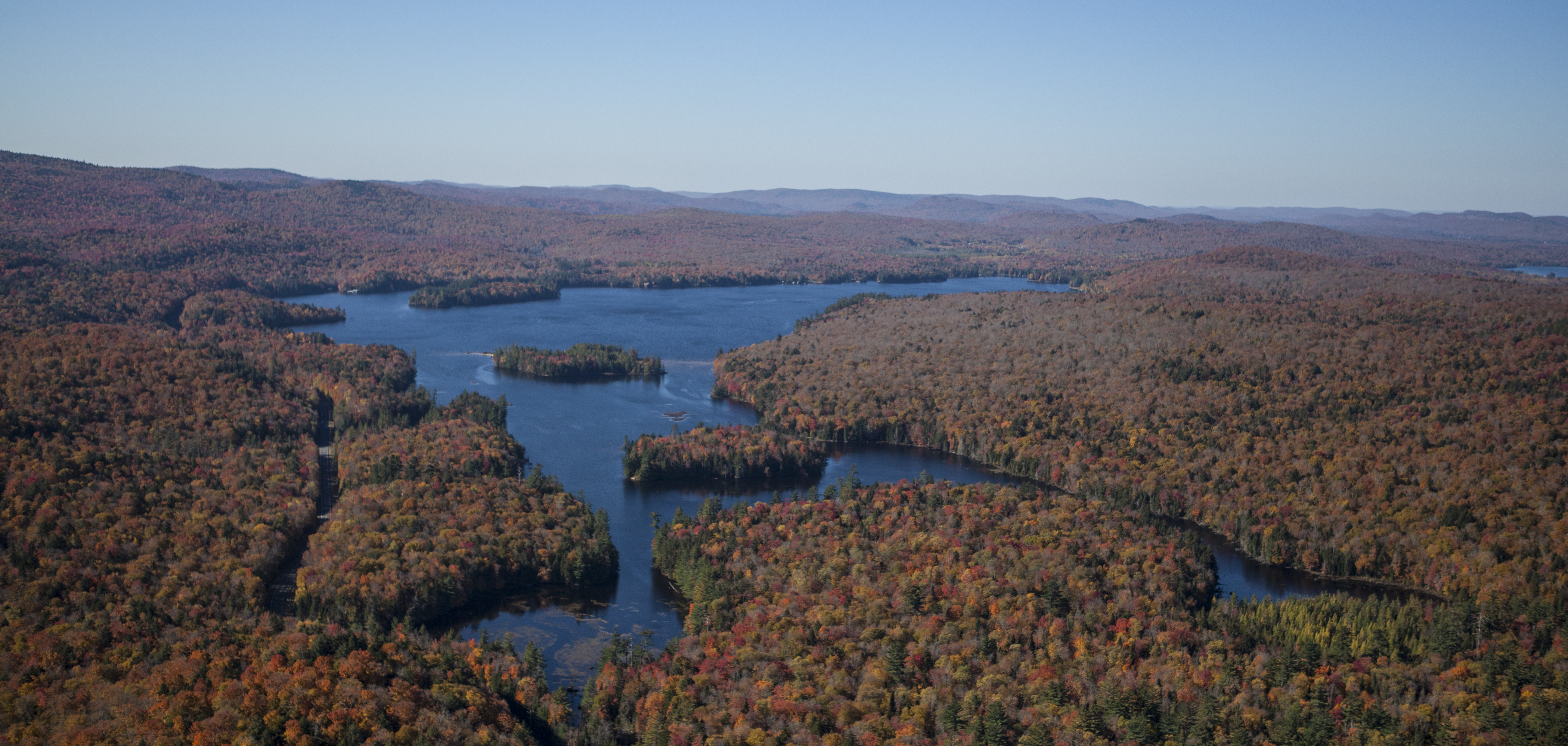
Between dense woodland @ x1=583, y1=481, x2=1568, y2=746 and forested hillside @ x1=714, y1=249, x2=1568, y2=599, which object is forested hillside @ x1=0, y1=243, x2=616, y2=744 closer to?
dense woodland @ x1=583, y1=481, x2=1568, y2=746

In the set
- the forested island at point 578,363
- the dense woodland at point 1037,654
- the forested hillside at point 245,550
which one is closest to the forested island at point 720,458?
the forested hillside at point 245,550

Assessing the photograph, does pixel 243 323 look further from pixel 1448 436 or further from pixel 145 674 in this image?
pixel 1448 436

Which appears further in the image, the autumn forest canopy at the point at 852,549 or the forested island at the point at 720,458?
the forested island at the point at 720,458

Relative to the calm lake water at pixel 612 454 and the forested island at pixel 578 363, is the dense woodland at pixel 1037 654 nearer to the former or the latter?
the calm lake water at pixel 612 454

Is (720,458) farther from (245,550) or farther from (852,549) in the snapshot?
(245,550)

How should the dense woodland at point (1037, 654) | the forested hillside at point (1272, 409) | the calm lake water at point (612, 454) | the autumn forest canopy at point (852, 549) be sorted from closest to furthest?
1. the dense woodland at point (1037, 654)
2. the autumn forest canopy at point (852, 549)
3. the calm lake water at point (612, 454)
4. the forested hillside at point (1272, 409)

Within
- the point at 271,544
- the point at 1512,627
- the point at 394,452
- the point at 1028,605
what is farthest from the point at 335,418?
the point at 1512,627

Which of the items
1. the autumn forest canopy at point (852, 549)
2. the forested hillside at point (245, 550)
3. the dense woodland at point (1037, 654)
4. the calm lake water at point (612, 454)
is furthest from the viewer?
the calm lake water at point (612, 454)

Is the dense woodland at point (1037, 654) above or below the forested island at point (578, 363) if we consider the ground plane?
below

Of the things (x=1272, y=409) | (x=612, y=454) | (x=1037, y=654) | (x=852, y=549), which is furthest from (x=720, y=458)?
(x=1272, y=409)
